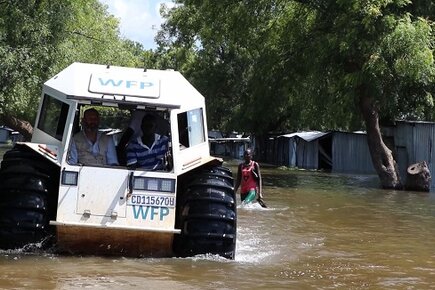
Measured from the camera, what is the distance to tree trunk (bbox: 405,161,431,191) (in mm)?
25375

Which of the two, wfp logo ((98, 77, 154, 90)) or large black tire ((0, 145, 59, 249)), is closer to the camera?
large black tire ((0, 145, 59, 249))

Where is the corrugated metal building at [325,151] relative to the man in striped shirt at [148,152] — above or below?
above

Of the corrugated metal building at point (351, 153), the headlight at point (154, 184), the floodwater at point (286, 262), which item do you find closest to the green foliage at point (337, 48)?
the corrugated metal building at point (351, 153)

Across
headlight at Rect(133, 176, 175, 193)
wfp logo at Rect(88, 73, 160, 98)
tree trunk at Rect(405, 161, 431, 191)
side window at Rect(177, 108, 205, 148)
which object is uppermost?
wfp logo at Rect(88, 73, 160, 98)

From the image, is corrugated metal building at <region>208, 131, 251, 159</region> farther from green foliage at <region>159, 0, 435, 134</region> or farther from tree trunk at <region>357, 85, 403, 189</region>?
tree trunk at <region>357, 85, 403, 189</region>

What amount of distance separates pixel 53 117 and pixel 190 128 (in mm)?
1956

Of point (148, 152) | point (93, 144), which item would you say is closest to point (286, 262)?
point (148, 152)

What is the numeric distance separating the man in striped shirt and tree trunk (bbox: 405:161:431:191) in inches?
719

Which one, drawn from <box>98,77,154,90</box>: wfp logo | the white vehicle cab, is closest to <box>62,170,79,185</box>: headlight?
the white vehicle cab

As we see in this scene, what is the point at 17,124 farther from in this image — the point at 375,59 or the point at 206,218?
the point at 206,218

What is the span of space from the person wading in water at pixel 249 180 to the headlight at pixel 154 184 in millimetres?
6856

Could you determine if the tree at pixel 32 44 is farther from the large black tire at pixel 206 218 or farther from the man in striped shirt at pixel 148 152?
the large black tire at pixel 206 218

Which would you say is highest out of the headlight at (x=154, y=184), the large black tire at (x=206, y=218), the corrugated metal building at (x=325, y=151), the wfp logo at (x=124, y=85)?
the corrugated metal building at (x=325, y=151)

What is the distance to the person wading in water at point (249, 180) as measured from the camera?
51.1ft
